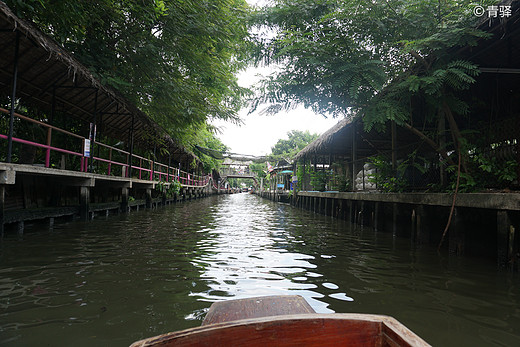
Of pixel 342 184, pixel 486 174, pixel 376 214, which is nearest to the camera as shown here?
pixel 486 174

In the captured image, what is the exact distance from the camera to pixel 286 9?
5926 mm

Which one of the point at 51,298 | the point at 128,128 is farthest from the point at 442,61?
the point at 128,128

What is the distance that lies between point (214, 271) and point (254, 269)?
573 millimetres

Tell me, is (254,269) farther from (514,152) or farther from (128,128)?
(128,128)

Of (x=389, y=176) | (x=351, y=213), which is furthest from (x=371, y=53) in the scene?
(x=351, y=213)

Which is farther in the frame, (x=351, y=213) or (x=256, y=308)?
(x=351, y=213)

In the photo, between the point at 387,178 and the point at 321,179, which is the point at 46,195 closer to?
the point at 387,178

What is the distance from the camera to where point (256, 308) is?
1834 mm

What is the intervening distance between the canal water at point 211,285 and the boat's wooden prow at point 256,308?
2.45ft

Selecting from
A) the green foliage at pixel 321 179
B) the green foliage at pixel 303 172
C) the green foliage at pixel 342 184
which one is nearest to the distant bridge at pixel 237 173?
the green foliage at pixel 303 172

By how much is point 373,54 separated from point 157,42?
6.39m

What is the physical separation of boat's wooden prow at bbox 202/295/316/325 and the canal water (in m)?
0.75

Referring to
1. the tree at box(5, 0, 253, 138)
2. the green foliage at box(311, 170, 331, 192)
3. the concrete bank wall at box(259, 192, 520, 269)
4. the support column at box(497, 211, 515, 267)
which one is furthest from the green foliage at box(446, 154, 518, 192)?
the green foliage at box(311, 170, 331, 192)

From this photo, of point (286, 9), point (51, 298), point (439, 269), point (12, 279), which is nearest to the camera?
point (51, 298)
